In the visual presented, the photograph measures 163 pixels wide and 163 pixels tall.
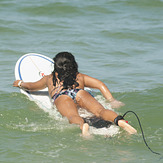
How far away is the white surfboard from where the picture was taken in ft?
22.6

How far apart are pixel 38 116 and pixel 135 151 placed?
6.45 ft

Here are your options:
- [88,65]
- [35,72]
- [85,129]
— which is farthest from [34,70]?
[85,129]

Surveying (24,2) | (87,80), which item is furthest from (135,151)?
(24,2)

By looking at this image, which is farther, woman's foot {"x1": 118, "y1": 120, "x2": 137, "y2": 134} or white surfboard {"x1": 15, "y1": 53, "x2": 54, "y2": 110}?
white surfboard {"x1": 15, "y1": 53, "x2": 54, "y2": 110}

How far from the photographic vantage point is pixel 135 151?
4703 mm

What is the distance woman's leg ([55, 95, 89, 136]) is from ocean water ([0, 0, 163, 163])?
11 centimetres

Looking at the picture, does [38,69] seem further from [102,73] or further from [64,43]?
[64,43]

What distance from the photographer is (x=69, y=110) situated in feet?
17.6

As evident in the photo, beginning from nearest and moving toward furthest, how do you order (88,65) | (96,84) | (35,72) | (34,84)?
1. (96,84)
2. (34,84)
3. (35,72)
4. (88,65)

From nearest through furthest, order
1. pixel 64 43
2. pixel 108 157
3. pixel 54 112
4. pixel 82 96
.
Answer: pixel 108 157, pixel 82 96, pixel 54 112, pixel 64 43

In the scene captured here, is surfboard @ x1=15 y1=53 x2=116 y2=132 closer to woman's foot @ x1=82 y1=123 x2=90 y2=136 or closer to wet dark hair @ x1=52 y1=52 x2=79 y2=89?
wet dark hair @ x1=52 y1=52 x2=79 y2=89

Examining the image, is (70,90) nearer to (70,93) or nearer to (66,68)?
(70,93)

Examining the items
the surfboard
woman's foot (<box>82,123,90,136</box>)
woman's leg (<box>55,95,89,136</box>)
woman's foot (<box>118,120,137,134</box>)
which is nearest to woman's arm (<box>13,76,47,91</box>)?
the surfboard

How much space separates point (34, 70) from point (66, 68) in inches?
73.7
